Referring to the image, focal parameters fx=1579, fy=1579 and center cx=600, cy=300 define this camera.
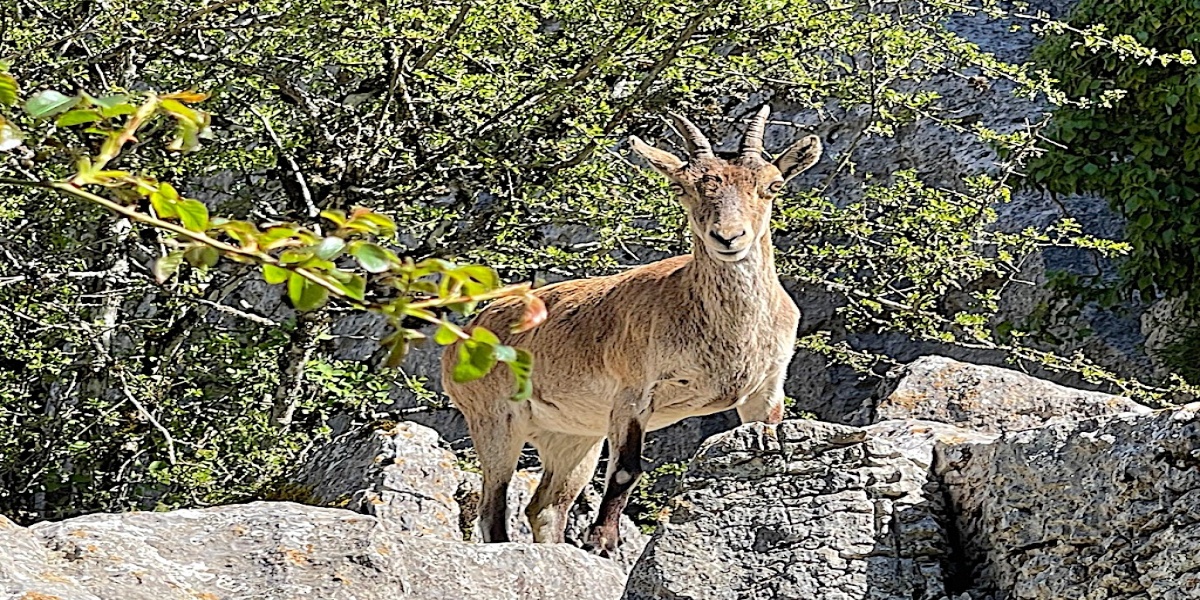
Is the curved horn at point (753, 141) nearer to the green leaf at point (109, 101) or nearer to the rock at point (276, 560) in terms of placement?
the rock at point (276, 560)

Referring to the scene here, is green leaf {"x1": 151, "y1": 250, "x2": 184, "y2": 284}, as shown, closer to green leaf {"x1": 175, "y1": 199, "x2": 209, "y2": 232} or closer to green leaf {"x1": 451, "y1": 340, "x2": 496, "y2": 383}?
green leaf {"x1": 175, "y1": 199, "x2": 209, "y2": 232}

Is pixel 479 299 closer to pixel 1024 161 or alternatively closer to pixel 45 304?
pixel 45 304

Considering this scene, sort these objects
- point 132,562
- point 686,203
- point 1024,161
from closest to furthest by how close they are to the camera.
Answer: point 132,562, point 686,203, point 1024,161

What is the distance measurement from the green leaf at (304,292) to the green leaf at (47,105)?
0.99 ft

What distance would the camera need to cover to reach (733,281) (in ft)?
A: 24.3

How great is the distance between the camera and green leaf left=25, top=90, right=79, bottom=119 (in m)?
1.67

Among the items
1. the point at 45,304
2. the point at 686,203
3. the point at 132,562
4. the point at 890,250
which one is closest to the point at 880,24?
the point at 890,250

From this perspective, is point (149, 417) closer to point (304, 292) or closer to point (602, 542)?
point (602, 542)

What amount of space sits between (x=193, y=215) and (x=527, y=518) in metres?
7.14

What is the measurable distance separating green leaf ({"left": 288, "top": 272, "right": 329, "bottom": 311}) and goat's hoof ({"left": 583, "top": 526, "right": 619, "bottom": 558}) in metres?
5.45

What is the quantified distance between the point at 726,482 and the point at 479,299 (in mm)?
3317

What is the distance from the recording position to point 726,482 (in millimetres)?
4961

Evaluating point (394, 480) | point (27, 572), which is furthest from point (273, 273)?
point (394, 480)

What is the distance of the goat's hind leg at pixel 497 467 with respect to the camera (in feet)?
27.6
